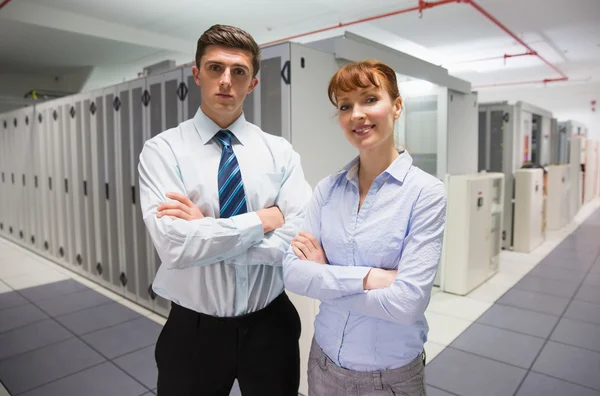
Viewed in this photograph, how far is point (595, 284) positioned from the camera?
469cm

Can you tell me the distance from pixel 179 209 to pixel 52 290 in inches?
158

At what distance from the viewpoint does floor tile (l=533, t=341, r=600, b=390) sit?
2727 mm

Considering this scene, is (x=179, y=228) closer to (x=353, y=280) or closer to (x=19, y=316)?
(x=353, y=280)

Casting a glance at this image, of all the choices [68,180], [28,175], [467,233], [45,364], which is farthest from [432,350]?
[28,175]

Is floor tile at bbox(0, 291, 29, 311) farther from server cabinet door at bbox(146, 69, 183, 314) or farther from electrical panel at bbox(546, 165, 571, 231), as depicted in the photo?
electrical panel at bbox(546, 165, 571, 231)

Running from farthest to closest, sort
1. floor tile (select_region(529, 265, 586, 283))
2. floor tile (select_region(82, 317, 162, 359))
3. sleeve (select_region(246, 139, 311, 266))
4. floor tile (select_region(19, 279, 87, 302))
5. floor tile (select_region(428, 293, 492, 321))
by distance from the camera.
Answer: floor tile (select_region(529, 265, 586, 283)) < floor tile (select_region(19, 279, 87, 302)) < floor tile (select_region(428, 293, 492, 321)) < floor tile (select_region(82, 317, 162, 359)) < sleeve (select_region(246, 139, 311, 266))

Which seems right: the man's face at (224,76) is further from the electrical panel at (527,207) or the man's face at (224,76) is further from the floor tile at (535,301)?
the electrical panel at (527,207)

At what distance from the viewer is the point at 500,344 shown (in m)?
3.22

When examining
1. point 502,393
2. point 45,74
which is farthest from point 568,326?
point 45,74

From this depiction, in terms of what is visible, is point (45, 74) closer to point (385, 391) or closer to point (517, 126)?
point (517, 126)

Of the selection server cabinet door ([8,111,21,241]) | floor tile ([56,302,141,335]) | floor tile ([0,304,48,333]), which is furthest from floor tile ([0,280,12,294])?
server cabinet door ([8,111,21,241])

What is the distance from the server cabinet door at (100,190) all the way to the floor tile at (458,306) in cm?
335

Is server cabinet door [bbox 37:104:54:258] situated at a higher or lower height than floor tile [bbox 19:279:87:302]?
higher

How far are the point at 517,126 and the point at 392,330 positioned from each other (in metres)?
5.83
